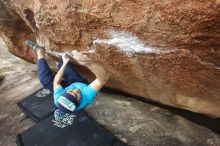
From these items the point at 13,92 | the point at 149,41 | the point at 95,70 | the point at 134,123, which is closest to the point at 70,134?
the point at 134,123

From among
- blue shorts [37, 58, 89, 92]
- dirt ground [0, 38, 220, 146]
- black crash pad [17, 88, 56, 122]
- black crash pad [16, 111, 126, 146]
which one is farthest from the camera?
black crash pad [17, 88, 56, 122]

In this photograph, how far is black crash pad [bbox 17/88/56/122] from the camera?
198 inches

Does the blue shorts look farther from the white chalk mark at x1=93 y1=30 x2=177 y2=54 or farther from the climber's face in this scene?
the white chalk mark at x1=93 y1=30 x2=177 y2=54

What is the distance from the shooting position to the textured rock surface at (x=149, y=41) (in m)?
2.66

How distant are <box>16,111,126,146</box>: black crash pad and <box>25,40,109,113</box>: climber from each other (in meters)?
0.73

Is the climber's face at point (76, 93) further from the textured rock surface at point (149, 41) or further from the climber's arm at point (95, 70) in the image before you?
the textured rock surface at point (149, 41)

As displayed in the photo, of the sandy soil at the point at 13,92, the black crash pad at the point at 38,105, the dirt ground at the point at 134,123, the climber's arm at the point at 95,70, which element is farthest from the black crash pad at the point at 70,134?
the climber's arm at the point at 95,70

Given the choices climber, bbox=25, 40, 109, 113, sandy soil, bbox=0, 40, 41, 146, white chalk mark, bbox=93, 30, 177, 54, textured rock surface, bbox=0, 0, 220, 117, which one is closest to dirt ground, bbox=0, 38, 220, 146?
sandy soil, bbox=0, 40, 41, 146

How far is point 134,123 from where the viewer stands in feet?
14.5

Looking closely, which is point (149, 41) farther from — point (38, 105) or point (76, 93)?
point (38, 105)

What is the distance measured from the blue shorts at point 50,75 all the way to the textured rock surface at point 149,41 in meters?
0.31

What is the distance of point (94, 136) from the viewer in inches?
170

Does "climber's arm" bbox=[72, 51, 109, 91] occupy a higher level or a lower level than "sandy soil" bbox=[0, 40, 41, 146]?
Result: higher

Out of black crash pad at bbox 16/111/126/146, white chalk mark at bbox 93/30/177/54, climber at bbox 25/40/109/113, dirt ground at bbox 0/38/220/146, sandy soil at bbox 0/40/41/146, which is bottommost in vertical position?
sandy soil at bbox 0/40/41/146
